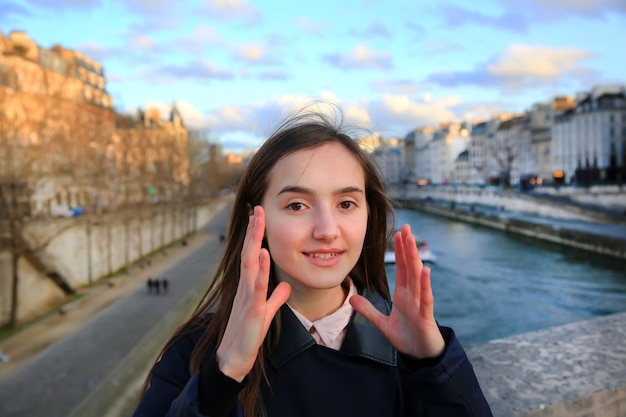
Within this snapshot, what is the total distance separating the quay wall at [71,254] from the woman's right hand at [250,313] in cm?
1817

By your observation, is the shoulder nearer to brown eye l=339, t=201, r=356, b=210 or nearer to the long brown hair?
the long brown hair

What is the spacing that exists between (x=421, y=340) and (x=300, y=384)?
323 millimetres

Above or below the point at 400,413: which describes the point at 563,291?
below

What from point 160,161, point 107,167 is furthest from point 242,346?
point 160,161

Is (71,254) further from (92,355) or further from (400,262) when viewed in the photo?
(400,262)

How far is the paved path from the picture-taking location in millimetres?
11266

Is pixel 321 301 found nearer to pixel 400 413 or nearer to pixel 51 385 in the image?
pixel 400 413

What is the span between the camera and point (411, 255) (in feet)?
4.03

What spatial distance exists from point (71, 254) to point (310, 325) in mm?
22548

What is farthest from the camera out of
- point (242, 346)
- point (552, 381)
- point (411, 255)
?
point (552, 381)

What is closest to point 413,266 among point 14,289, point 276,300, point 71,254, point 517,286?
point 276,300

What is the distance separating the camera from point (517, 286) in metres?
19.7

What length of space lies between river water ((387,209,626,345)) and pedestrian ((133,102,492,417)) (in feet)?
43.3

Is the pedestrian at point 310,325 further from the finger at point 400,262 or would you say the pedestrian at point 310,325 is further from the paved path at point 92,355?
the paved path at point 92,355
